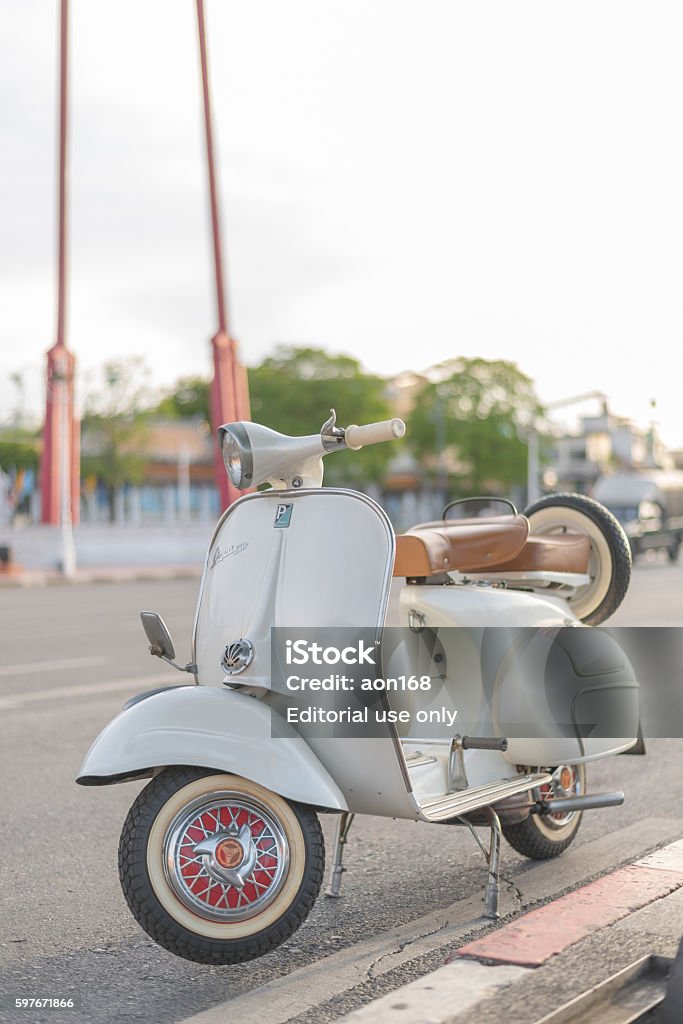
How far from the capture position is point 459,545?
12.7ft

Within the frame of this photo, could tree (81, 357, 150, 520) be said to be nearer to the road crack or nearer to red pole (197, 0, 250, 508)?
red pole (197, 0, 250, 508)

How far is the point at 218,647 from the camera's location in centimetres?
350

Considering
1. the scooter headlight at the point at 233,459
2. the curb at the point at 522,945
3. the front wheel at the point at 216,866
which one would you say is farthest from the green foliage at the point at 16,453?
the front wheel at the point at 216,866

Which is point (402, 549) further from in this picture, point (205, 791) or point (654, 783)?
point (654, 783)

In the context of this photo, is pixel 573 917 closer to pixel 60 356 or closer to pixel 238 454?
pixel 238 454

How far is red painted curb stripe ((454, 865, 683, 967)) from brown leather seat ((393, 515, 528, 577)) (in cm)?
101

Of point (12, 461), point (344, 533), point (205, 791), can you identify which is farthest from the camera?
point (12, 461)

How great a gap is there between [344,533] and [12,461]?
198 ft

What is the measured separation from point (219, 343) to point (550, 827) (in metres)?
39.8

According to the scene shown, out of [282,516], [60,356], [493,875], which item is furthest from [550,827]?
[60,356]

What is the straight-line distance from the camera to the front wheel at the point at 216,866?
10.3 ft

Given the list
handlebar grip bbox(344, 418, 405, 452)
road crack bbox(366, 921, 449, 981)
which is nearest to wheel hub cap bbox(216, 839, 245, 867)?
road crack bbox(366, 921, 449, 981)

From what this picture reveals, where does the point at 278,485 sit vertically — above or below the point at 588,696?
above

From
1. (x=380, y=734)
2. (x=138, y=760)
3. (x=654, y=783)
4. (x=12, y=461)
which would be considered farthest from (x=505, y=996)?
(x=12, y=461)
